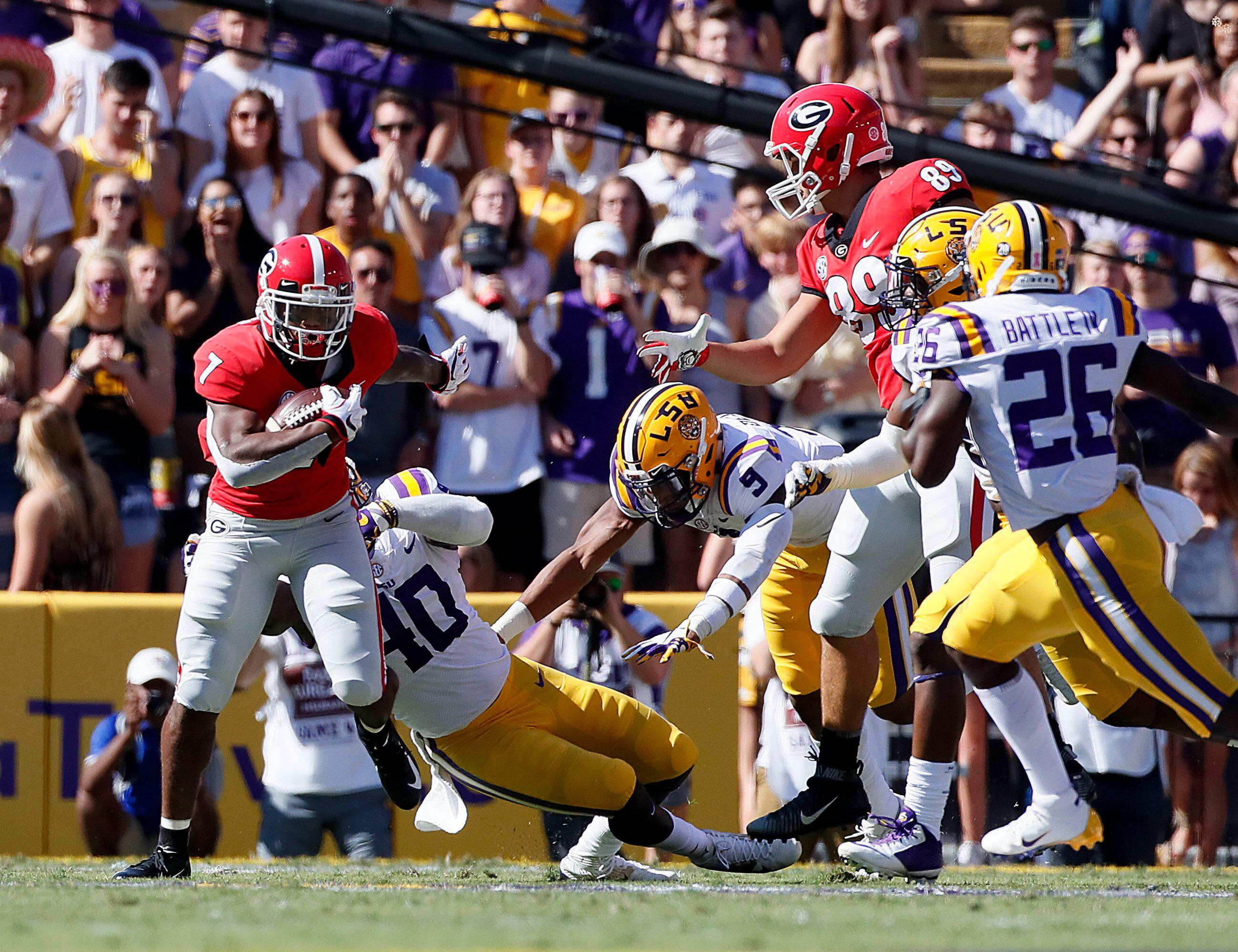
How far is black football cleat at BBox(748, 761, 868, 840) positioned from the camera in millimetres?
5770

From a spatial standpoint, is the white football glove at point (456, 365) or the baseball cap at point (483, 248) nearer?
the white football glove at point (456, 365)

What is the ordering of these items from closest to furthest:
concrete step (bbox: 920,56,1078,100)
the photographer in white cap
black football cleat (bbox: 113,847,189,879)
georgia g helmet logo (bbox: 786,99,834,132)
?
black football cleat (bbox: 113,847,189,879), georgia g helmet logo (bbox: 786,99,834,132), the photographer in white cap, concrete step (bbox: 920,56,1078,100)

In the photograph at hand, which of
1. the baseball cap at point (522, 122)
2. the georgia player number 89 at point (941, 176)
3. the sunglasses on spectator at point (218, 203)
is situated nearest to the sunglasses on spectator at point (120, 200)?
the sunglasses on spectator at point (218, 203)

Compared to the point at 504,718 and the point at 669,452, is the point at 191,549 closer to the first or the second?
the point at 504,718

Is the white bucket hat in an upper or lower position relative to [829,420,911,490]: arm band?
upper

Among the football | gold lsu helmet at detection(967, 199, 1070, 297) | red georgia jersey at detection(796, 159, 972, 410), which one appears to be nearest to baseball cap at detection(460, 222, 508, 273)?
red georgia jersey at detection(796, 159, 972, 410)

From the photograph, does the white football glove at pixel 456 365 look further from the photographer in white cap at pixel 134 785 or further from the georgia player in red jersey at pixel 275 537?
the photographer in white cap at pixel 134 785

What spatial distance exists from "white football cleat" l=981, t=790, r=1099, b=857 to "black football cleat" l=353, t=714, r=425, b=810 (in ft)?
5.85

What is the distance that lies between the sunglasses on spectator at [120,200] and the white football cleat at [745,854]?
4109 millimetres

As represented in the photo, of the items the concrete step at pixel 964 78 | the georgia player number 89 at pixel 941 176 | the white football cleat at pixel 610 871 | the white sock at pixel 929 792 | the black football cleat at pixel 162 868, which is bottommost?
the white football cleat at pixel 610 871

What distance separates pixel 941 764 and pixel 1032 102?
529 centimetres

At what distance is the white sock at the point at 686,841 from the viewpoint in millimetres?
5570

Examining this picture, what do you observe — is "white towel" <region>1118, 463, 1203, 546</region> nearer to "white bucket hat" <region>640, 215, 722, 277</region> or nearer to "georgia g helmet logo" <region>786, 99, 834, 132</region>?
"georgia g helmet logo" <region>786, 99, 834, 132</region>

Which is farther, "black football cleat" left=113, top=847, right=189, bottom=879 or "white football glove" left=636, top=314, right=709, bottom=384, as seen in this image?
"white football glove" left=636, top=314, right=709, bottom=384
